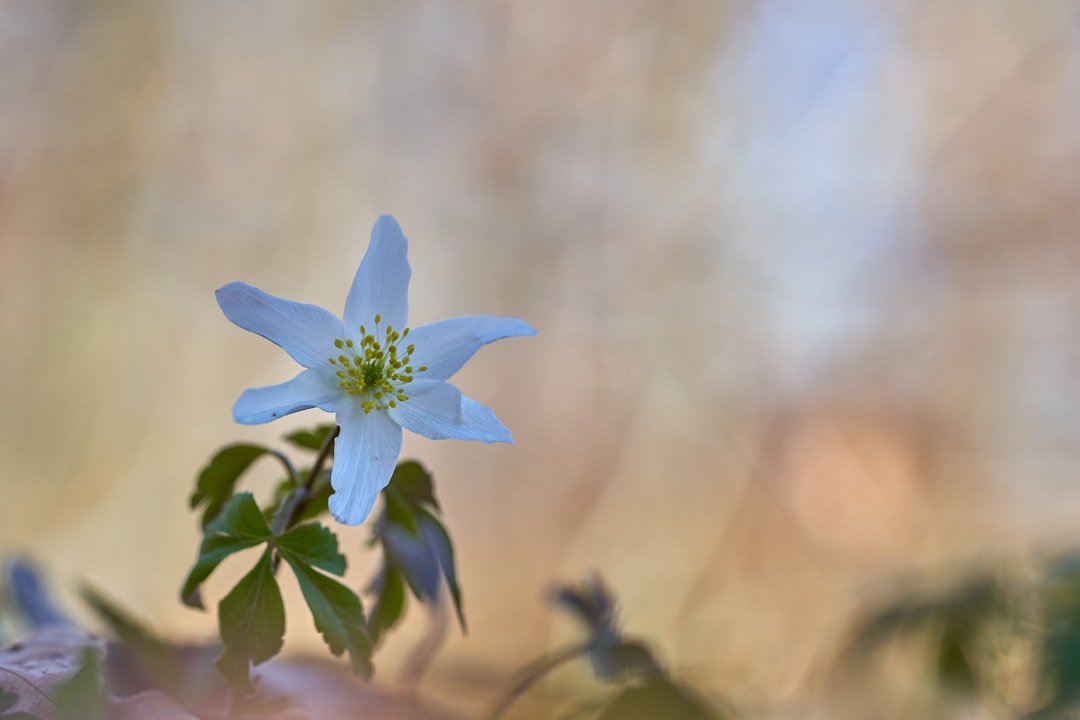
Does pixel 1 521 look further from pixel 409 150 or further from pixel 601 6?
pixel 601 6

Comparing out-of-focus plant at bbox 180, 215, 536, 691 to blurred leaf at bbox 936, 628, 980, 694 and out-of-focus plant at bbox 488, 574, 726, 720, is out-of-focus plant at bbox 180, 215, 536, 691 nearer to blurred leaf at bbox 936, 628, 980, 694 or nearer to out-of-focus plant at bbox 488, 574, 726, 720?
out-of-focus plant at bbox 488, 574, 726, 720

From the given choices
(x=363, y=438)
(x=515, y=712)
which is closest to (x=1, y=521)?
(x=515, y=712)

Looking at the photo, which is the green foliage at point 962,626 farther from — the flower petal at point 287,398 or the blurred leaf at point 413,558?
the flower petal at point 287,398

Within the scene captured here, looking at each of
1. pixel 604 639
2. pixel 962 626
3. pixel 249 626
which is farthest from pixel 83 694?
pixel 962 626

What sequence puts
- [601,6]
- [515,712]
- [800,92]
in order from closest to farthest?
[515,712] → [800,92] → [601,6]

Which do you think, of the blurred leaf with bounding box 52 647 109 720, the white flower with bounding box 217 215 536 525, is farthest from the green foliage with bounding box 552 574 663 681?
the blurred leaf with bounding box 52 647 109 720

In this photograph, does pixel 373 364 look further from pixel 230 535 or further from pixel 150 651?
pixel 150 651
